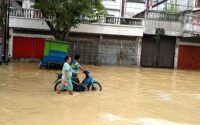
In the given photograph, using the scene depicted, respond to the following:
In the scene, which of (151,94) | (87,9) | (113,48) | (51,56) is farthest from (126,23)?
(151,94)

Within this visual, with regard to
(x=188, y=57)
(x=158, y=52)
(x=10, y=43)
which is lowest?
(x=188, y=57)

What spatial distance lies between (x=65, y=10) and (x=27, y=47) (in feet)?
23.7

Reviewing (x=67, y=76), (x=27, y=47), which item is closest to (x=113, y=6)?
(x=27, y=47)

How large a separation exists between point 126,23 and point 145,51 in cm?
305

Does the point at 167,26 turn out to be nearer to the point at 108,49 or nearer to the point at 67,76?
the point at 108,49

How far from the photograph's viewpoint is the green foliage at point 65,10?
79.7 ft

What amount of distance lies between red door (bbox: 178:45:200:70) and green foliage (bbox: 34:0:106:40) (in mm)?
10298

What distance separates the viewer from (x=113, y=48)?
103 feet

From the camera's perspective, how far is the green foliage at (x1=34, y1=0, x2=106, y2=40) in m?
24.3

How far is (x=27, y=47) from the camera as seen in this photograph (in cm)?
3025

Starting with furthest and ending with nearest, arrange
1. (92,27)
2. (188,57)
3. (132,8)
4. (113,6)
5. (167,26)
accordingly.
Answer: (132,8)
(113,6)
(188,57)
(167,26)
(92,27)

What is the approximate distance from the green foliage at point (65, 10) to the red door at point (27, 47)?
4.72 m

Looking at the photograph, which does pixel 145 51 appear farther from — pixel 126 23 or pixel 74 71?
pixel 74 71

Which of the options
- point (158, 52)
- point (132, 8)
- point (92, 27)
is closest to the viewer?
point (92, 27)
